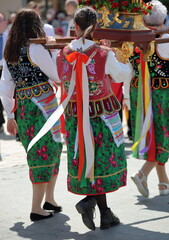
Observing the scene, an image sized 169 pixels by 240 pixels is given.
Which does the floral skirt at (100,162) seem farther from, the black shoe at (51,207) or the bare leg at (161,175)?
the bare leg at (161,175)

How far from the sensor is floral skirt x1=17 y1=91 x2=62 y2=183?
5.59 meters

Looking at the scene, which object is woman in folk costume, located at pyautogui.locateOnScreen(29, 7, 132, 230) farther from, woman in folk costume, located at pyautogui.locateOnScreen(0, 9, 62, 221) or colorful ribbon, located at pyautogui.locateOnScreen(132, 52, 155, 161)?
colorful ribbon, located at pyautogui.locateOnScreen(132, 52, 155, 161)

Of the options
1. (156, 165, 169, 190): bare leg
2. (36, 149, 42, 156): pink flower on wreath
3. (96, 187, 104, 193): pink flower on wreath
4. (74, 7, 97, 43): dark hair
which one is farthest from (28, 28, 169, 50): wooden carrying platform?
(156, 165, 169, 190): bare leg

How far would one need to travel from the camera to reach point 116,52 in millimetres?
5160

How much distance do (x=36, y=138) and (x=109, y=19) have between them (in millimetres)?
1274

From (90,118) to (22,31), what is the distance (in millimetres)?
1020

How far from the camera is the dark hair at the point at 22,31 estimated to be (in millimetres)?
5539

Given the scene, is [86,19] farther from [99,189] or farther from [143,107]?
[143,107]

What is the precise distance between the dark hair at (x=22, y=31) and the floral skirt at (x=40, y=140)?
1.35ft

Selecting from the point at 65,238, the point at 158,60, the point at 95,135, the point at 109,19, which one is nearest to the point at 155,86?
the point at 158,60

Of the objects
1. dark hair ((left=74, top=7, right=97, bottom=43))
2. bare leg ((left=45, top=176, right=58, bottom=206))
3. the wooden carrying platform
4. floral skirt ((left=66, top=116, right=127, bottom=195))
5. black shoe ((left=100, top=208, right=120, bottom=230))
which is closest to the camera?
dark hair ((left=74, top=7, right=97, bottom=43))

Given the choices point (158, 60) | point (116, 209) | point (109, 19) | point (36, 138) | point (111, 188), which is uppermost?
point (109, 19)

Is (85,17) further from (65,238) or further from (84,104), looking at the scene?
(65,238)

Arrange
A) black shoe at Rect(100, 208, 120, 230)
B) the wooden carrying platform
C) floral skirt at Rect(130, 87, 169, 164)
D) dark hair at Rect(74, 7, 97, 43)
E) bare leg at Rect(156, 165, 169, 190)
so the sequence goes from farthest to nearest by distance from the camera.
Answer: bare leg at Rect(156, 165, 169, 190)
floral skirt at Rect(130, 87, 169, 164)
the wooden carrying platform
black shoe at Rect(100, 208, 120, 230)
dark hair at Rect(74, 7, 97, 43)
